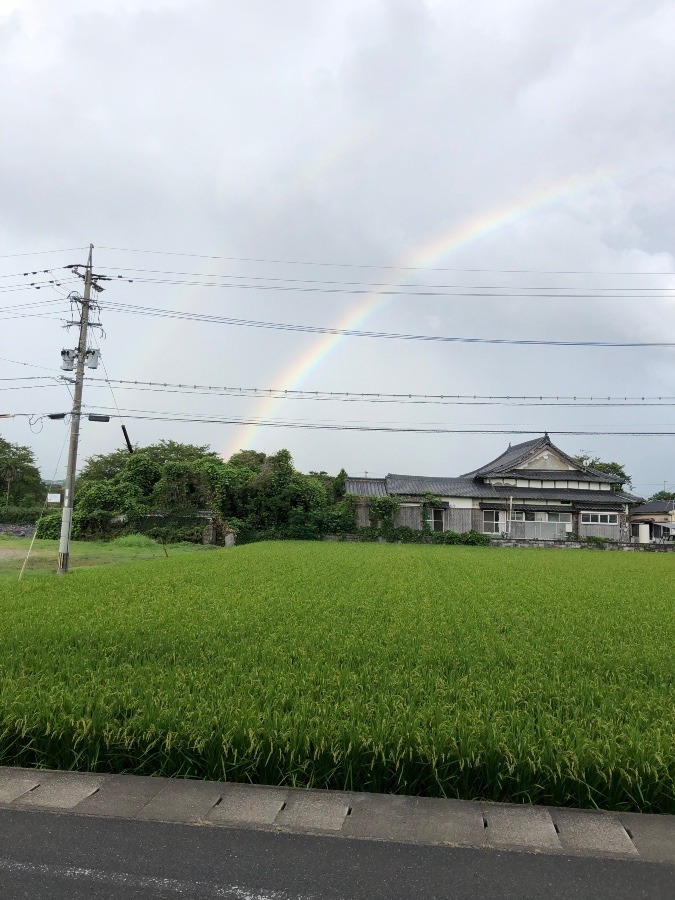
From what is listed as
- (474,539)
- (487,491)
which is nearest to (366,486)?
(487,491)

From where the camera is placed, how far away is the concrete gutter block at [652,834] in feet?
9.25

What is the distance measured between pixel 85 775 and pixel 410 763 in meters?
1.98

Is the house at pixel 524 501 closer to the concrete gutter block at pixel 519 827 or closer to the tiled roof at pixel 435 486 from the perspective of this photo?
the tiled roof at pixel 435 486

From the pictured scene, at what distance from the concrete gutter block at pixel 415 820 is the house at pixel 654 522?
48412 mm

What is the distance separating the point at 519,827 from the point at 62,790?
8.36 feet

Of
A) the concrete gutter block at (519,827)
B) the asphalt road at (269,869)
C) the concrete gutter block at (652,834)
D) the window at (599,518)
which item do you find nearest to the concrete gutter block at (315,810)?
the asphalt road at (269,869)

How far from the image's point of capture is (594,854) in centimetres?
282

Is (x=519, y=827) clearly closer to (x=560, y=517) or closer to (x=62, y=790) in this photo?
(x=62, y=790)

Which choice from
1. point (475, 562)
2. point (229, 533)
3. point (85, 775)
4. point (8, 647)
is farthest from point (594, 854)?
point (229, 533)

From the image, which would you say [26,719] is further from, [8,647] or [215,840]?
[8,647]

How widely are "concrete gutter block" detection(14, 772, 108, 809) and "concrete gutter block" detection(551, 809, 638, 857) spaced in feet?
8.47

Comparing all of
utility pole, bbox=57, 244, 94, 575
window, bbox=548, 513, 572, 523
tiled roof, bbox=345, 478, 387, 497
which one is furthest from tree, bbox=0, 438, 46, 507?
window, bbox=548, 513, 572, 523

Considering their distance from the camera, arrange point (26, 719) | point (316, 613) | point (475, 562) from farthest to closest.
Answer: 1. point (475, 562)
2. point (316, 613)
3. point (26, 719)

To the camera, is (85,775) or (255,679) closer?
(85,775)
